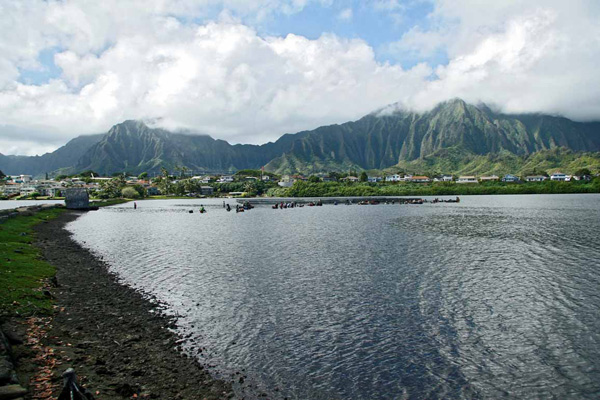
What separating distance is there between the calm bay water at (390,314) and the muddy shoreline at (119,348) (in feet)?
5.01

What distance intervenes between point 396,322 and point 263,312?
349 inches

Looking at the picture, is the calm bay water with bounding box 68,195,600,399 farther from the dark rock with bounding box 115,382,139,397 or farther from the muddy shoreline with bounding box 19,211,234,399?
the dark rock with bounding box 115,382,139,397

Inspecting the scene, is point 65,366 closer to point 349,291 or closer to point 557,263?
point 349,291

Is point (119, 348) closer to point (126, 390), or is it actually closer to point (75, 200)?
point (126, 390)

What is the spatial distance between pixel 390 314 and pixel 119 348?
16.5 m

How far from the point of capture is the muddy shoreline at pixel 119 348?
1541 centimetres

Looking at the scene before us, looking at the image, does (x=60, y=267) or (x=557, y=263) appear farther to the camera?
(x=557, y=263)

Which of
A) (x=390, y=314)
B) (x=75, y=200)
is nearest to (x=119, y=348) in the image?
(x=390, y=314)

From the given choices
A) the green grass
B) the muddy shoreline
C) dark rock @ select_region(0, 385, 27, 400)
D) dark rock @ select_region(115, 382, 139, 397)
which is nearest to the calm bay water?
the muddy shoreline

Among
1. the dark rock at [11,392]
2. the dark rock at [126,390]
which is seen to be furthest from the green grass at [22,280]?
the dark rock at [126,390]

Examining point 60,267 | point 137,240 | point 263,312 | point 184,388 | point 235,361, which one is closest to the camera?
point 184,388

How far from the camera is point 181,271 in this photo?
39.1m

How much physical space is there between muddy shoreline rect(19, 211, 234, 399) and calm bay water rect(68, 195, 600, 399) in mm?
1528

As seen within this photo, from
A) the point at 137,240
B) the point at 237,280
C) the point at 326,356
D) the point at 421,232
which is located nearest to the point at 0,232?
the point at 137,240
